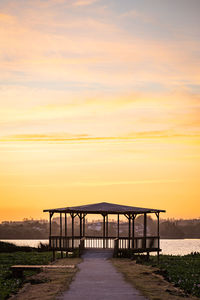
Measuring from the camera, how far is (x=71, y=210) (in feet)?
119

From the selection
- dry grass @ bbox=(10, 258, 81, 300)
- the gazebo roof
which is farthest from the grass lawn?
the gazebo roof

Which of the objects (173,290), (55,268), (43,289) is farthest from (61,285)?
(55,268)

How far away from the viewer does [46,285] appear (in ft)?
59.7

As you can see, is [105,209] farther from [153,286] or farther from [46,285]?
[153,286]

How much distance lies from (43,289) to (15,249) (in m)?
30.0

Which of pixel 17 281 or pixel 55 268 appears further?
pixel 55 268

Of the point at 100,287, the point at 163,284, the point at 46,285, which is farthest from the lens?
the point at 163,284

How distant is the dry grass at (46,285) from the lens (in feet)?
51.1

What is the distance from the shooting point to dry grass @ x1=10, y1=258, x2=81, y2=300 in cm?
1557

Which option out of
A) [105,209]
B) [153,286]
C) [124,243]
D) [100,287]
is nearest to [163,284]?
[153,286]

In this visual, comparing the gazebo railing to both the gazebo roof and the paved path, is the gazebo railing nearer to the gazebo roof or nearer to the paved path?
the gazebo roof

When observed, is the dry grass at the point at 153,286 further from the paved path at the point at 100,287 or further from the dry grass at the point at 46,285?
the dry grass at the point at 46,285

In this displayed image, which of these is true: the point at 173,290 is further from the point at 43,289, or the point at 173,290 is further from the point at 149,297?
the point at 43,289

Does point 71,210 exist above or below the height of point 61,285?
above
